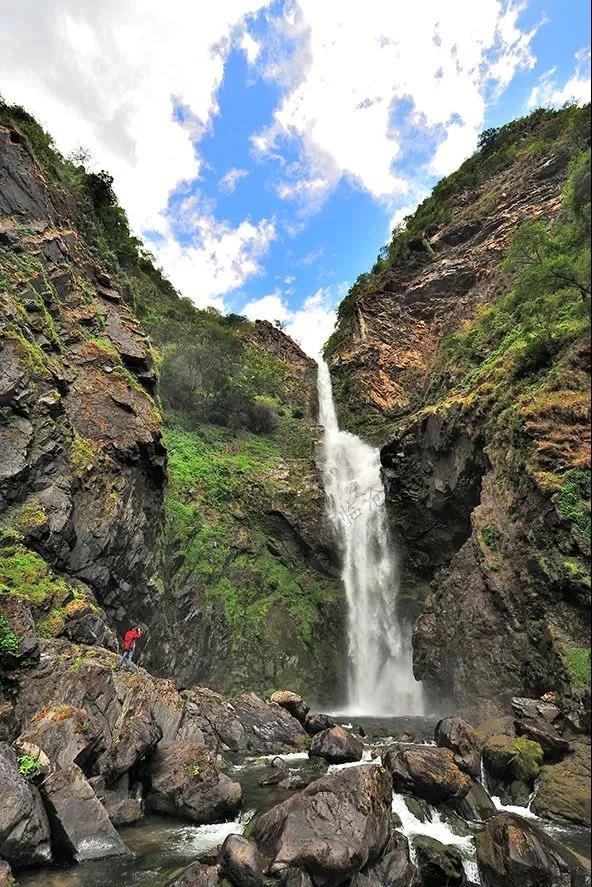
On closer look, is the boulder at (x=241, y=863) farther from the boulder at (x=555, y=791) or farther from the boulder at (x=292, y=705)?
the boulder at (x=292, y=705)

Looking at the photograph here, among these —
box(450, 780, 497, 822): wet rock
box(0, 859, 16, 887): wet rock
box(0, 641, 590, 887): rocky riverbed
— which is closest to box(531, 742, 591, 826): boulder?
box(0, 641, 590, 887): rocky riverbed

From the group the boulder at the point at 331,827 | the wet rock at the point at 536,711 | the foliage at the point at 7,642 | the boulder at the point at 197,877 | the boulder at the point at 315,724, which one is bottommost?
the boulder at the point at 315,724

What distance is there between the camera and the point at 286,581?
26125 mm

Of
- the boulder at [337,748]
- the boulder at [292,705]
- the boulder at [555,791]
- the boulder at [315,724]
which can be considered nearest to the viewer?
the boulder at [555,791]

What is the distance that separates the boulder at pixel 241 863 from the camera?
7156 millimetres

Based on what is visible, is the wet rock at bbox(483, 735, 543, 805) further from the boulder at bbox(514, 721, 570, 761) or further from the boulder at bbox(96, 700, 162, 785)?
the boulder at bbox(96, 700, 162, 785)

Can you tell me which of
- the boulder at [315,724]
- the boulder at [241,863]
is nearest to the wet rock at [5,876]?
the boulder at [241,863]

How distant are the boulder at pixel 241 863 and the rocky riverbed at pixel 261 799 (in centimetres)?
2

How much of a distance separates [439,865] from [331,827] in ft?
6.23

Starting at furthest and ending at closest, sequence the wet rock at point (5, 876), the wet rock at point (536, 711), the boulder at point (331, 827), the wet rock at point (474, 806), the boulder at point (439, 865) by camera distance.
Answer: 1. the wet rock at point (536, 711)
2. the wet rock at point (474, 806)
3. the boulder at point (439, 865)
4. the boulder at point (331, 827)
5. the wet rock at point (5, 876)

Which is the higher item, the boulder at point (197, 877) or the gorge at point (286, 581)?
the gorge at point (286, 581)

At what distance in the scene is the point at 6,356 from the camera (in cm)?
1634

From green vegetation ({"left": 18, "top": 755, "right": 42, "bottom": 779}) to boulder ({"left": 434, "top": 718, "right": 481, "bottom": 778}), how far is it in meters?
9.50

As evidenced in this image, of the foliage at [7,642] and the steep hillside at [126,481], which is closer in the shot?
the foliage at [7,642]
